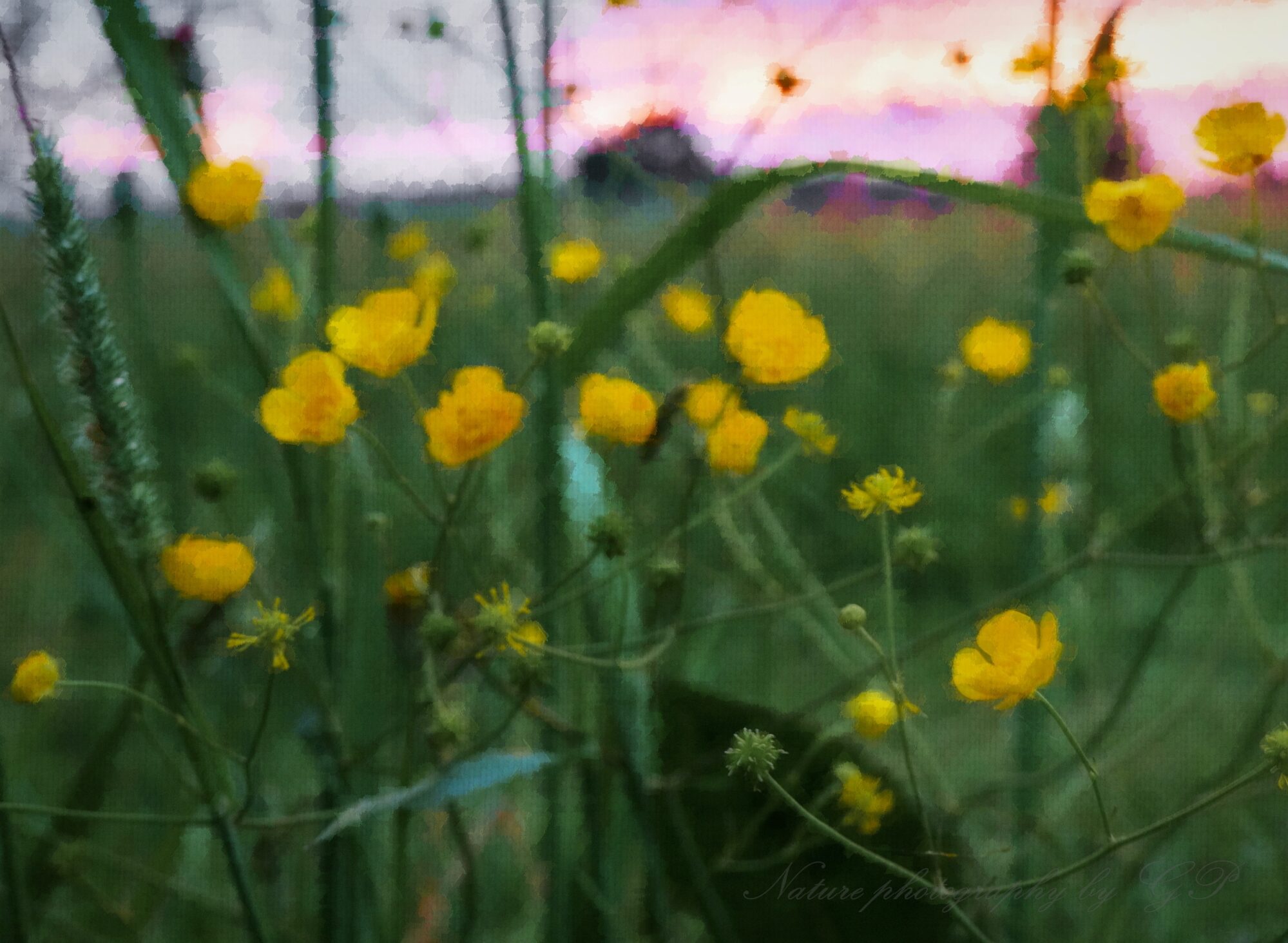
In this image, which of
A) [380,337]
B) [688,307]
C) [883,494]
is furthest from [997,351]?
[380,337]

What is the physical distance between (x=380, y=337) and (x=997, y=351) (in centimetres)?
42

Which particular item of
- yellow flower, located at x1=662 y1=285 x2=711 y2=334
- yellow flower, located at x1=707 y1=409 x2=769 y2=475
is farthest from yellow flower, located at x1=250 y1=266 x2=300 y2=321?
yellow flower, located at x1=707 y1=409 x2=769 y2=475

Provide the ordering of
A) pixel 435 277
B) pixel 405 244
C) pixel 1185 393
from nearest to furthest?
pixel 1185 393 → pixel 435 277 → pixel 405 244

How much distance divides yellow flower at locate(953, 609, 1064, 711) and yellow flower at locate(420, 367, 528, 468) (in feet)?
0.52

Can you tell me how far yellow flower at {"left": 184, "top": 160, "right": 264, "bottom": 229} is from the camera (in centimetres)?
35

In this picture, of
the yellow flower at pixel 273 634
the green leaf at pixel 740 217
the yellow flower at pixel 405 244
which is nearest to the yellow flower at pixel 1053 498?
the green leaf at pixel 740 217

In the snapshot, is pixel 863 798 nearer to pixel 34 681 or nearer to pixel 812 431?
pixel 812 431

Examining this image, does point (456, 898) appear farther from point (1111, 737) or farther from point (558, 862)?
point (1111, 737)

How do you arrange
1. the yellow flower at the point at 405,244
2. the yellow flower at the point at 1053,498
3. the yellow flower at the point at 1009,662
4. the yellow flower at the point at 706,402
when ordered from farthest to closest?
1. the yellow flower at the point at 405,244
2. the yellow flower at the point at 1053,498
3. the yellow flower at the point at 706,402
4. the yellow flower at the point at 1009,662

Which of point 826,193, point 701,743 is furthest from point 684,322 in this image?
point 701,743

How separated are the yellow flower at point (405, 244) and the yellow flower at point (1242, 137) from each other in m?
0.59

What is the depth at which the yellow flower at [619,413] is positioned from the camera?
14.6 inches

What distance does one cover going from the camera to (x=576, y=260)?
64 cm

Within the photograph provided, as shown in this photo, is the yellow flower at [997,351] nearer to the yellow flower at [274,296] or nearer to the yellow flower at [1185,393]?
the yellow flower at [1185,393]
